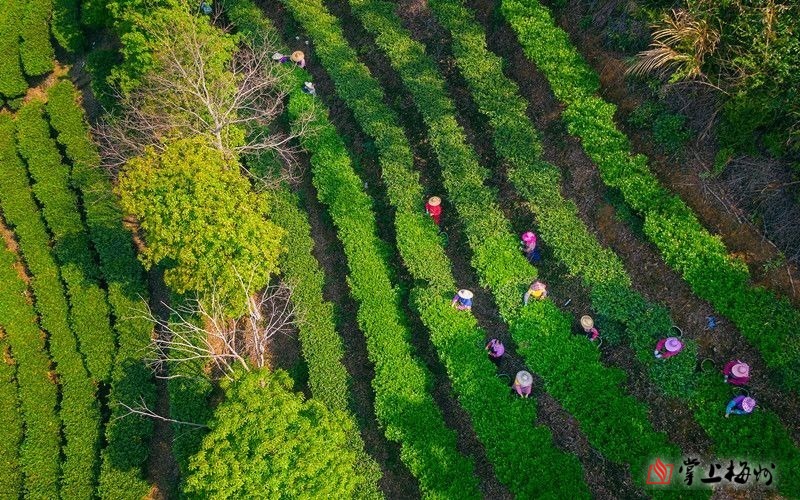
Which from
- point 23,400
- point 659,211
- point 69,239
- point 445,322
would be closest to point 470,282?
point 445,322

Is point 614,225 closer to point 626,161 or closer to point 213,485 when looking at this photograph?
point 626,161

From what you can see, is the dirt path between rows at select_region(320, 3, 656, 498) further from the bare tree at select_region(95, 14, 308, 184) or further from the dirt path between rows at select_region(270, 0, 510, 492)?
the bare tree at select_region(95, 14, 308, 184)

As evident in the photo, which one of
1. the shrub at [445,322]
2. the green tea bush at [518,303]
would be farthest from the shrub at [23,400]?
the green tea bush at [518,303]

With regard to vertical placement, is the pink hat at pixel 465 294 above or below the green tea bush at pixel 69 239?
below

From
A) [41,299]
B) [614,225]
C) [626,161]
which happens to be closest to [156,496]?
[41,299]

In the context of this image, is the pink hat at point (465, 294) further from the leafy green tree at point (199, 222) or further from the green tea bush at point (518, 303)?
the leafy green tree at point (199, 222)

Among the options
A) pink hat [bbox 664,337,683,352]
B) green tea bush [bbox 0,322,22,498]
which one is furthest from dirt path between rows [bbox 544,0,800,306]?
green tea bush [bbox 0,322,22,498]

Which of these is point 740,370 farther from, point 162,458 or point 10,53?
point 10,53
